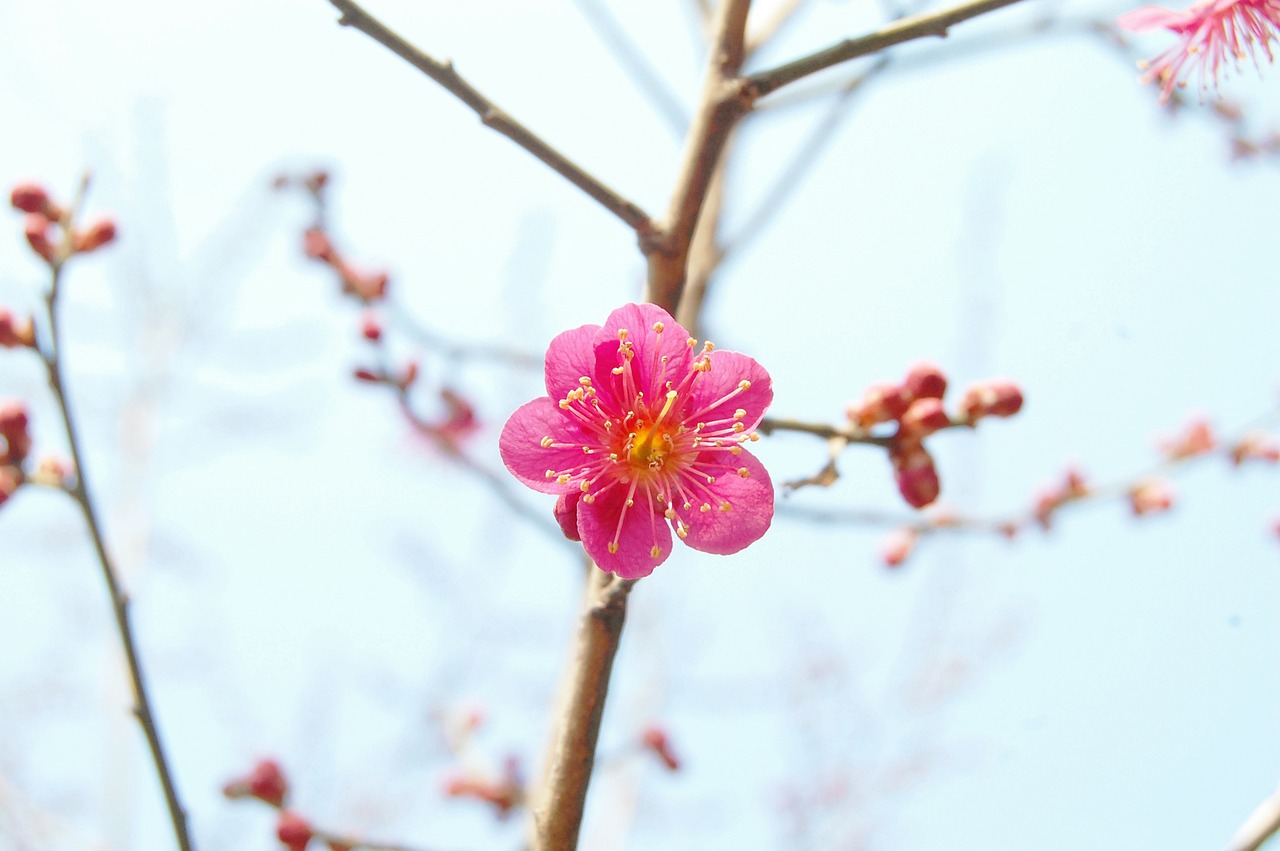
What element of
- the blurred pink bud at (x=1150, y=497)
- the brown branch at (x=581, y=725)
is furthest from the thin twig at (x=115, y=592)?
the blurred pink bud at (x=1150, y=497)

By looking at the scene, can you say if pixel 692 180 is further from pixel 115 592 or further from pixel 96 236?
pixel 96 236

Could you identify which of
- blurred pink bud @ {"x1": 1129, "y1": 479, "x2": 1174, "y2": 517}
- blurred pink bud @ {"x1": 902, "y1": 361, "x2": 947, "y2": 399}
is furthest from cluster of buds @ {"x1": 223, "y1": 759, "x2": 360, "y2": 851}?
blurred pink bud @ {"x1": 1129, "y1": 479, "x2": 1174, "y2": 517}

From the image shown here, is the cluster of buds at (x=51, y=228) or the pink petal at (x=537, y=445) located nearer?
the pink petal at (x=537, y=445)

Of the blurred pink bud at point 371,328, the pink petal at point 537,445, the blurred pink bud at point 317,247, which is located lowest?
the pink petal at point 537,445

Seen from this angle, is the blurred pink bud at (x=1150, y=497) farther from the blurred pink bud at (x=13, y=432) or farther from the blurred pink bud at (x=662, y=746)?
the blurred pink bud at (x=13, y=432)

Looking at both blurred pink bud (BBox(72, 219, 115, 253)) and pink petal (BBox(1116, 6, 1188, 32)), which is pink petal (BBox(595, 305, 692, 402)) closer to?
pink petal (BBox(1116, 6, 1188, 32))

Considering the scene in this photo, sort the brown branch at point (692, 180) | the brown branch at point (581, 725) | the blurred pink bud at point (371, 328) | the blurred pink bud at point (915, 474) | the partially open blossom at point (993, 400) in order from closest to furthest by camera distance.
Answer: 1. the brown branch at point (581, 725)
2. the brown branch at point (692, 180)
3. the blurred pink bud at point (915, 474)
4. the partially open blossom at point (993, 400)
5. the blurred pink bud at point (371, 328)
